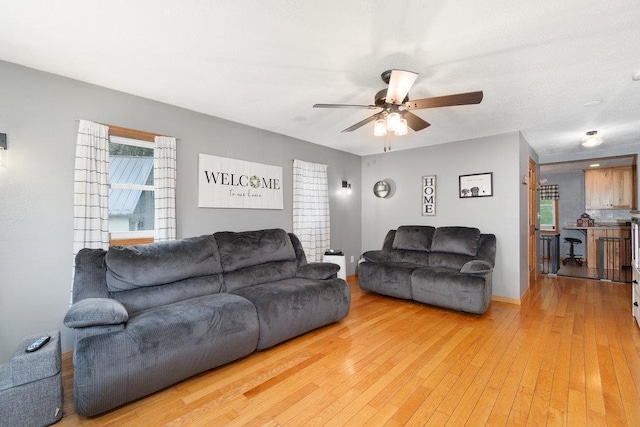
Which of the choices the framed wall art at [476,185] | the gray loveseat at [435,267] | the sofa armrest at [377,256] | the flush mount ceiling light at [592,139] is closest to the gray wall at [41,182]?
the sofa armrest at [377,256]

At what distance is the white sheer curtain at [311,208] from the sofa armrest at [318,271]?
1.02 m

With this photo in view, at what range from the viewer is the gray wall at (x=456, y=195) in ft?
13.5

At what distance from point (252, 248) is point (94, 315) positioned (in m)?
1.61

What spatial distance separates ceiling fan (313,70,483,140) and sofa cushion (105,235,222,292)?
1.76m

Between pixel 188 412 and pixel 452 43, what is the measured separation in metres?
2.99

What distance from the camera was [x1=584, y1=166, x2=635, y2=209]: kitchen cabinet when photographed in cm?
623

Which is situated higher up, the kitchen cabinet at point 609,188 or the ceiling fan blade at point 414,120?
the ceiling fan blade at point 414,120

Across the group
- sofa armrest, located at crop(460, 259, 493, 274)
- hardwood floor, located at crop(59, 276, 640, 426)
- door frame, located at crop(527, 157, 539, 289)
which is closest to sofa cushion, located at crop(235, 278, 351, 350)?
hardwood floor, located at crop(59, 276, 640, 426)

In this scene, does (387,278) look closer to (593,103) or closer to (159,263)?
(159,263)

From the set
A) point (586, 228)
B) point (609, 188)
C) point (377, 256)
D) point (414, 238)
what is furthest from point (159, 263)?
point (609, 188)

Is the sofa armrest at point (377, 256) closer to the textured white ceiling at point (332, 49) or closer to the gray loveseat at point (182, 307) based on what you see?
the gray loveseat at point (182, 307)

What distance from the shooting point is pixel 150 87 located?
2760 millimetres

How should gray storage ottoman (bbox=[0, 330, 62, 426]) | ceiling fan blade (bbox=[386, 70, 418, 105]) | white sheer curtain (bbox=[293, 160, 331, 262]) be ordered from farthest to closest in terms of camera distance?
white sheer curtain (bbox=[293, 160, 331, 262])
ceiling fan blade (bbox=[386, 70, 418, 105])
gray storage ottoman (bbox=[0, 330, 62, 426])

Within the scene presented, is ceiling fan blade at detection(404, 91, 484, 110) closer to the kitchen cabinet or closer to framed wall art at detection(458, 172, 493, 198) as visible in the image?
framed wall art at detection(458, 172, 493, 198)
